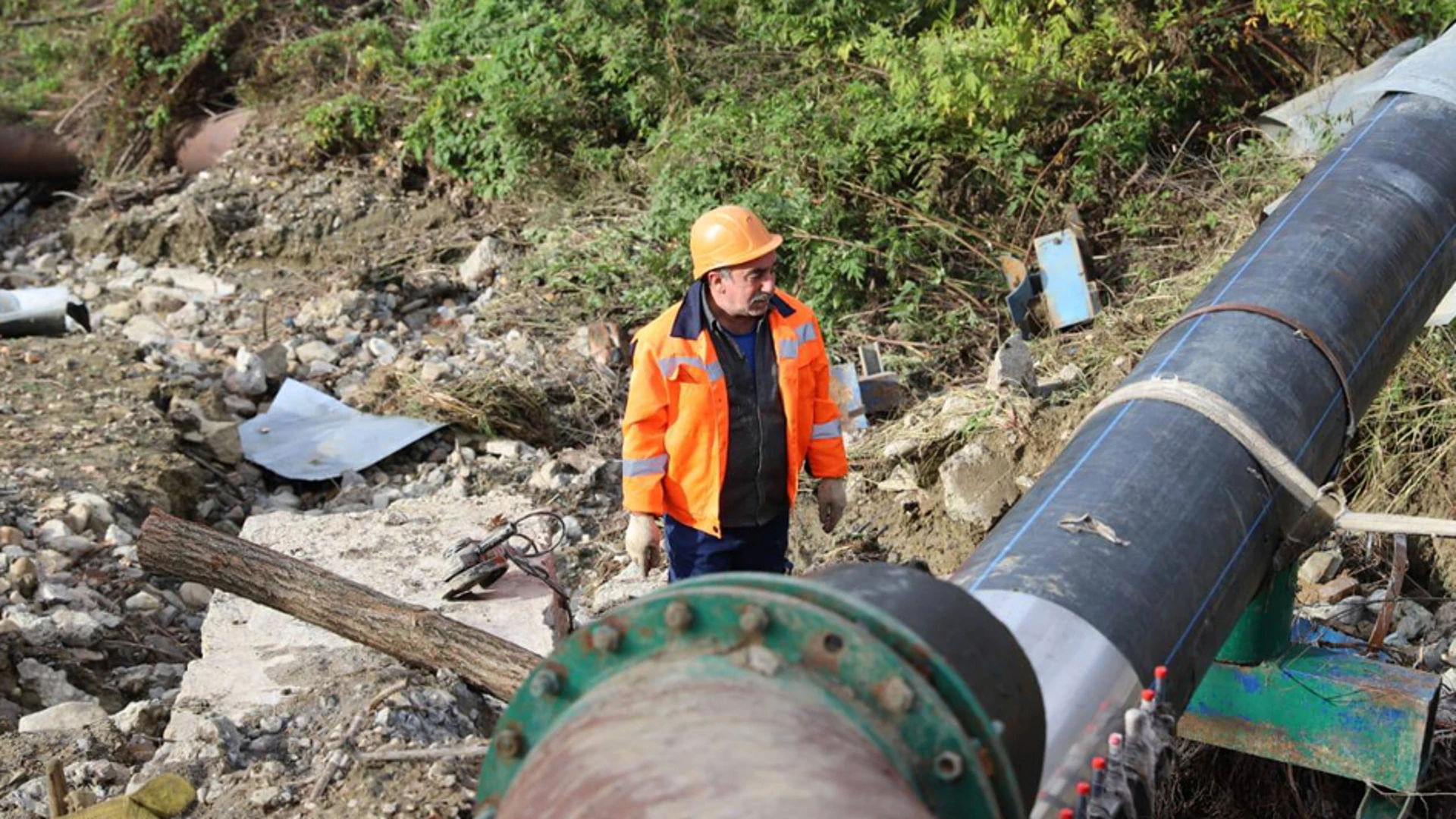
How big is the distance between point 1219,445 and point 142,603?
157 inches

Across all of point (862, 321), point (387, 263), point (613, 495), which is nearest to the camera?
point (613, 495)

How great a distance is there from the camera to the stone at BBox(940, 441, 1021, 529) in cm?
547

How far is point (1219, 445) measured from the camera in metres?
2.92

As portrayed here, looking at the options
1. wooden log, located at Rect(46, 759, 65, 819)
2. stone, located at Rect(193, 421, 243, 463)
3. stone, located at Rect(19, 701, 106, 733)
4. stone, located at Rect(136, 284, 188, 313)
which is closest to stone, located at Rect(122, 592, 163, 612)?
stone, located at Rect(19, 701, 106, 733)

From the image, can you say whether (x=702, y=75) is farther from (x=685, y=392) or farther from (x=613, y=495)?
(x=685, y=392)

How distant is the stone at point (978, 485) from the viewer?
5.47m

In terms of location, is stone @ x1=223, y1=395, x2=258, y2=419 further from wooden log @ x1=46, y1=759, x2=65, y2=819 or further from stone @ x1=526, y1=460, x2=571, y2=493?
wooden log @ x1=46, y1=759, x2=65, y2=819

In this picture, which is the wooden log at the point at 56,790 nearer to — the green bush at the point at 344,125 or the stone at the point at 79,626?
the stone at the point at 79,626

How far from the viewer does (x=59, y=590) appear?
5184 mm

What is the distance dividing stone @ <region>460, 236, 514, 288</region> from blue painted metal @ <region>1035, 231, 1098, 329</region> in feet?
10.5

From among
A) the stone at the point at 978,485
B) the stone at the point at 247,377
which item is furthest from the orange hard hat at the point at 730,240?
the stone at the point at 247,377

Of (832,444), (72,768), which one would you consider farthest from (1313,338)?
(72,768)

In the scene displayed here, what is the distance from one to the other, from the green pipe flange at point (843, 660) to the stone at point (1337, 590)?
354 cm

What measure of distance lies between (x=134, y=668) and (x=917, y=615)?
151 inches
